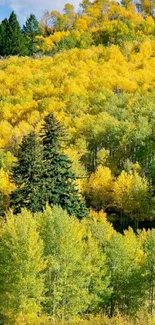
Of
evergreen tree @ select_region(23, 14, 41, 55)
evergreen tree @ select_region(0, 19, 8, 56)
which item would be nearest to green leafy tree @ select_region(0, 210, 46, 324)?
evergreen tree @ select_region(0, 19, 8, 56)

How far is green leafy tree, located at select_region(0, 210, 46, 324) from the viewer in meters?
27.0

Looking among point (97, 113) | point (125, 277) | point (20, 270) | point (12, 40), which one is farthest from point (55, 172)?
point (12, 40)

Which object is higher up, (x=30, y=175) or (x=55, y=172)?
(x=55, y=172)

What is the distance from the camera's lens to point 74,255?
2941 cm

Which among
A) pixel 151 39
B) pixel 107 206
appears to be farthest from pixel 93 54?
pixel 107 206

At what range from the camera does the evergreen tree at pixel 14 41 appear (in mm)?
106000

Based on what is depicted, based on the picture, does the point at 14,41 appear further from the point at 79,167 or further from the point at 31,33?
the point at 79,167

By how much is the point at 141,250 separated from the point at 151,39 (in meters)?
89.3

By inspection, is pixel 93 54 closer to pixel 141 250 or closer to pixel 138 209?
pixel 138 209

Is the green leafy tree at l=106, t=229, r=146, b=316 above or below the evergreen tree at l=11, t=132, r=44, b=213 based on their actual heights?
below

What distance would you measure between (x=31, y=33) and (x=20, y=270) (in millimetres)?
95613

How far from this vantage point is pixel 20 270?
2752 cm

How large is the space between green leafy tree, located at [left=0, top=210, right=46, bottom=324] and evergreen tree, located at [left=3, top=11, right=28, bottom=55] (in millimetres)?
84062

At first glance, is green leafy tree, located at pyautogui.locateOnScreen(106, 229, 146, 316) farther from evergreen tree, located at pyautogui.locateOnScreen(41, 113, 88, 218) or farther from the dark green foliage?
the dark green foliage
